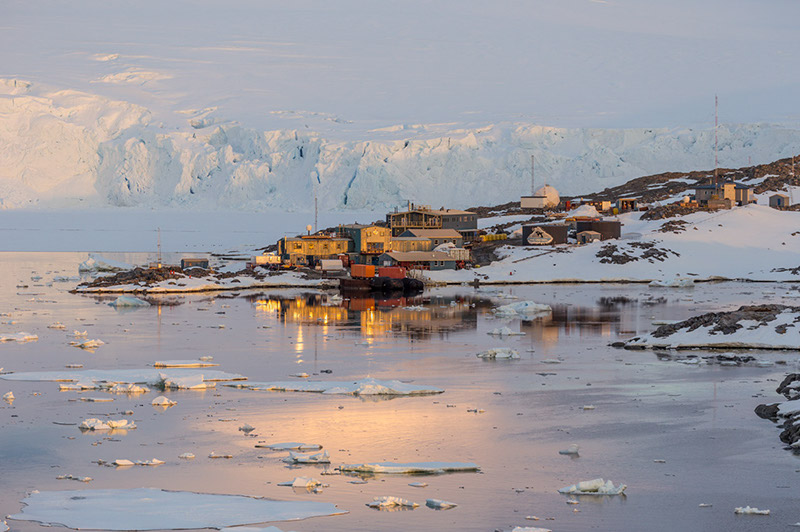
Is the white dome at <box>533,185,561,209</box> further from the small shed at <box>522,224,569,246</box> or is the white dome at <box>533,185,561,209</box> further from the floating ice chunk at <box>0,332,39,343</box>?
the floating ice chunk at <box>0,332,39,343</box>

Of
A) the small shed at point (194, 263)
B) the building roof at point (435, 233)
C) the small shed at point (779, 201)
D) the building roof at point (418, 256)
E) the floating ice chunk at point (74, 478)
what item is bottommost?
the floating ice chunk at point (74, 478)

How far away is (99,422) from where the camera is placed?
19719 mm

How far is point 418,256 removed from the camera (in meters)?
67.1

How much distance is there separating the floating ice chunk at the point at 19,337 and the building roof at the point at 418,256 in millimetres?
34468

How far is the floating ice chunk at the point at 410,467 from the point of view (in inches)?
656

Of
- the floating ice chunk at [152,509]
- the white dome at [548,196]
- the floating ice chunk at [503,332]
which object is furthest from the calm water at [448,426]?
the white dome at [548,196]

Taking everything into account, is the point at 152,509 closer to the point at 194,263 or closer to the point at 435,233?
the point at 194,263

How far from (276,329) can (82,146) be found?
98.3 metres

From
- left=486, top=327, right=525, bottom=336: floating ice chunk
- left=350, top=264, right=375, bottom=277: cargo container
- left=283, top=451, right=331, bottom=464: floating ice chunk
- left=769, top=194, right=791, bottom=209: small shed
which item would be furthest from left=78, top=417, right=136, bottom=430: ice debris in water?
left=769, top=194, right=791, bottom=209: small shed

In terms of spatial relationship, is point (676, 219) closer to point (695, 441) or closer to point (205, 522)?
point (695, 441)

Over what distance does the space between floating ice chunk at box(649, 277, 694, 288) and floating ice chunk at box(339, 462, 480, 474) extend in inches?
1740

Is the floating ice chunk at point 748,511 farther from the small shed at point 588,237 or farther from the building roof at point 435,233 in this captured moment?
the small shed at point 588,237

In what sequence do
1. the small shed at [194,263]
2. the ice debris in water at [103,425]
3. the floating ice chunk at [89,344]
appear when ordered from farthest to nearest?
the small shed at [194,263] → the floating ice chunk at [89,344] → the ice debris in water at [103,425]

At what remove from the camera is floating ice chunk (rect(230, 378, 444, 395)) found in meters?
23.8
